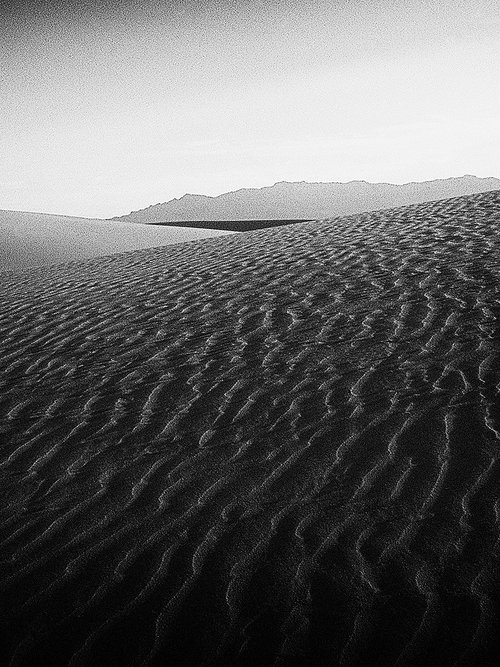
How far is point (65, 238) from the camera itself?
72.2 feet

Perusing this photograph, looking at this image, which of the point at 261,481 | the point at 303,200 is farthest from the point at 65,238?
the point at 303,200

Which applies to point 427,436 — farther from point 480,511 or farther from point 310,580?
point 310,580

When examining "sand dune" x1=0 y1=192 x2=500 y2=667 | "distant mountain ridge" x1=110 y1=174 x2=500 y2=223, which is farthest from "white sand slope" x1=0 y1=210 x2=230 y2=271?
"distant mountain ridge" x1=110 y1=174 x2=500 y2=223

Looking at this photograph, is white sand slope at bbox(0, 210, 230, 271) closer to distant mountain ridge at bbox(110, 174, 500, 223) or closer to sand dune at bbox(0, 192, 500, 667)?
sand dune at bbox(0, 192, 500, 667)

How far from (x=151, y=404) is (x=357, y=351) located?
1.60 meters

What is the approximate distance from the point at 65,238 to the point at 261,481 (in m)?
19.6

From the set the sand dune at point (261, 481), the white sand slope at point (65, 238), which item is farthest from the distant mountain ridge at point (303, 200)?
the sand dune at point (261, 481)

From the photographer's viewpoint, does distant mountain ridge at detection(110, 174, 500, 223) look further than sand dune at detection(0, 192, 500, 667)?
Yes

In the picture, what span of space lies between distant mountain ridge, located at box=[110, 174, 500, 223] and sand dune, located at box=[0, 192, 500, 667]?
200 ft

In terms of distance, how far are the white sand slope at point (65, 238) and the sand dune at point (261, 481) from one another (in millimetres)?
12309

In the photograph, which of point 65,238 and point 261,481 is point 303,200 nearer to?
point 65,238

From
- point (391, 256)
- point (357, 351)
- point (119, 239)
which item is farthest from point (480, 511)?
point (119, 239)

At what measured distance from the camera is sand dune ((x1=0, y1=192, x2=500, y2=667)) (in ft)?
8.44

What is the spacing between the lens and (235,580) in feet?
9.34
